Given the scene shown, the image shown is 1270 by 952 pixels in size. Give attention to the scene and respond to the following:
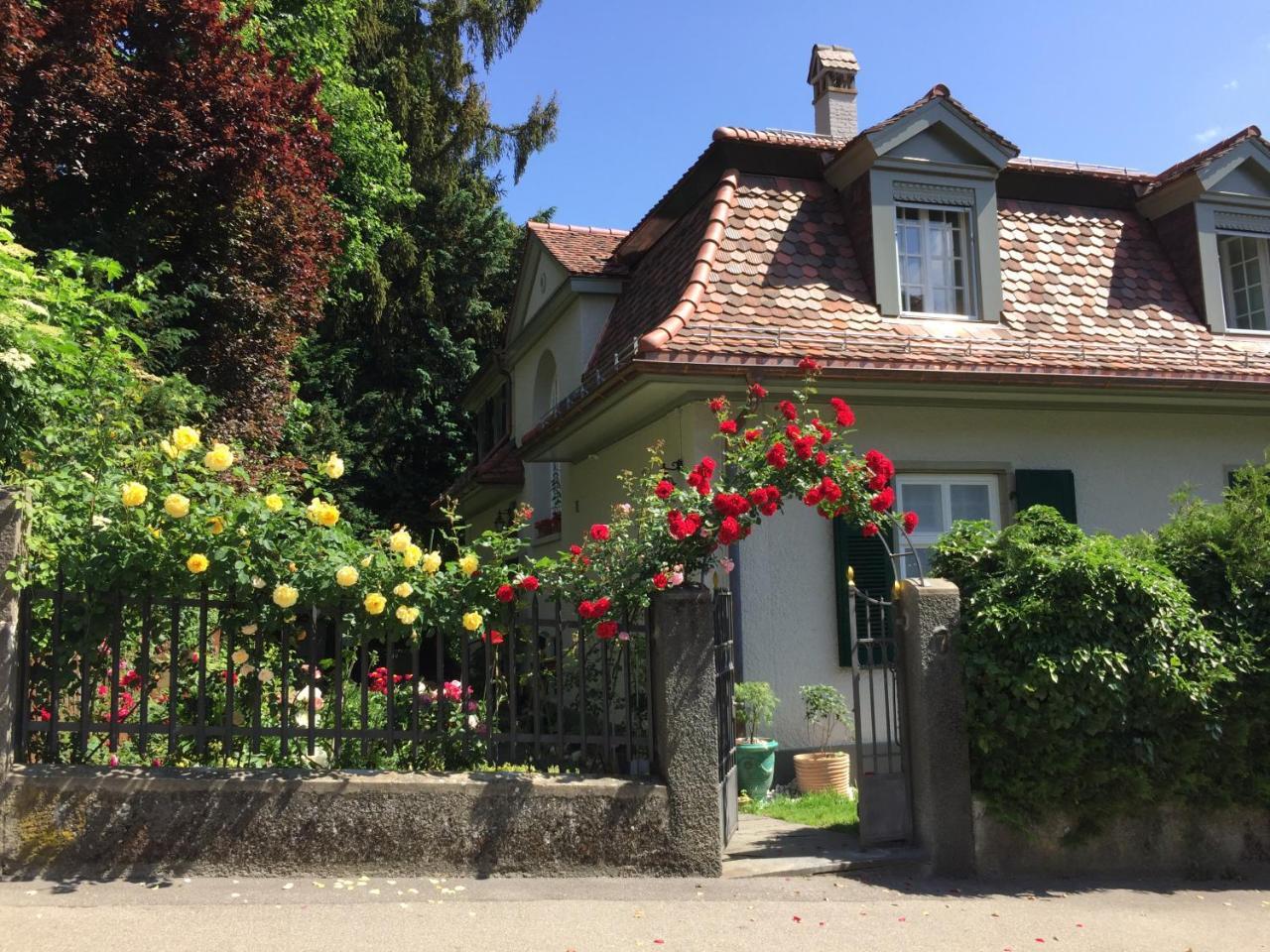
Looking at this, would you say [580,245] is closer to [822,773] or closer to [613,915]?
[822,773]

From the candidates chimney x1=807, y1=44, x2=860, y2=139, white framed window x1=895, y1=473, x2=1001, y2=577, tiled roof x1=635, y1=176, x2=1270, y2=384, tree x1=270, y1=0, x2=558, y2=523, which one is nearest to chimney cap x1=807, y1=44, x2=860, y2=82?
chimney x1=807, y1=44, x2=860, y2=139

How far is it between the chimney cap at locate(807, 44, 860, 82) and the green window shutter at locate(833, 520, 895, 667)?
6863 mm

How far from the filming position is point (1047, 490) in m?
8.94

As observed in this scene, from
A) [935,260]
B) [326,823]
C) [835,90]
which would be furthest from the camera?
[835,90]

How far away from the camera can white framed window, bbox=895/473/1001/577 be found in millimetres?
8727

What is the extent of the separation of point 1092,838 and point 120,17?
11.1 metres

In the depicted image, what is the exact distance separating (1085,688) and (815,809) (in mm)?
2222

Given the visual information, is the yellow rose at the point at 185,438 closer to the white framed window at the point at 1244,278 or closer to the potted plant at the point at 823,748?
the potted plant at the point at 823,748

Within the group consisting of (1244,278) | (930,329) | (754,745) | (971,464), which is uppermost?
(1244,278)

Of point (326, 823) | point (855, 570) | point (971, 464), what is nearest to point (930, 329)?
point (971, 464)

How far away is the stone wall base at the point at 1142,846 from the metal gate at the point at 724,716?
1338mm

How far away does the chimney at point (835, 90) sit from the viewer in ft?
40.5

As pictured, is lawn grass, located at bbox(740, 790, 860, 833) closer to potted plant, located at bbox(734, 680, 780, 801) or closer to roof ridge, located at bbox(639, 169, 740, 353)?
potted plant, located at bbox(734, 680, 780, 801)

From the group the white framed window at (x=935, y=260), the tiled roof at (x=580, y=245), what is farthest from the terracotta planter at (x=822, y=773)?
the tiled roof at (x=580, y=245)
